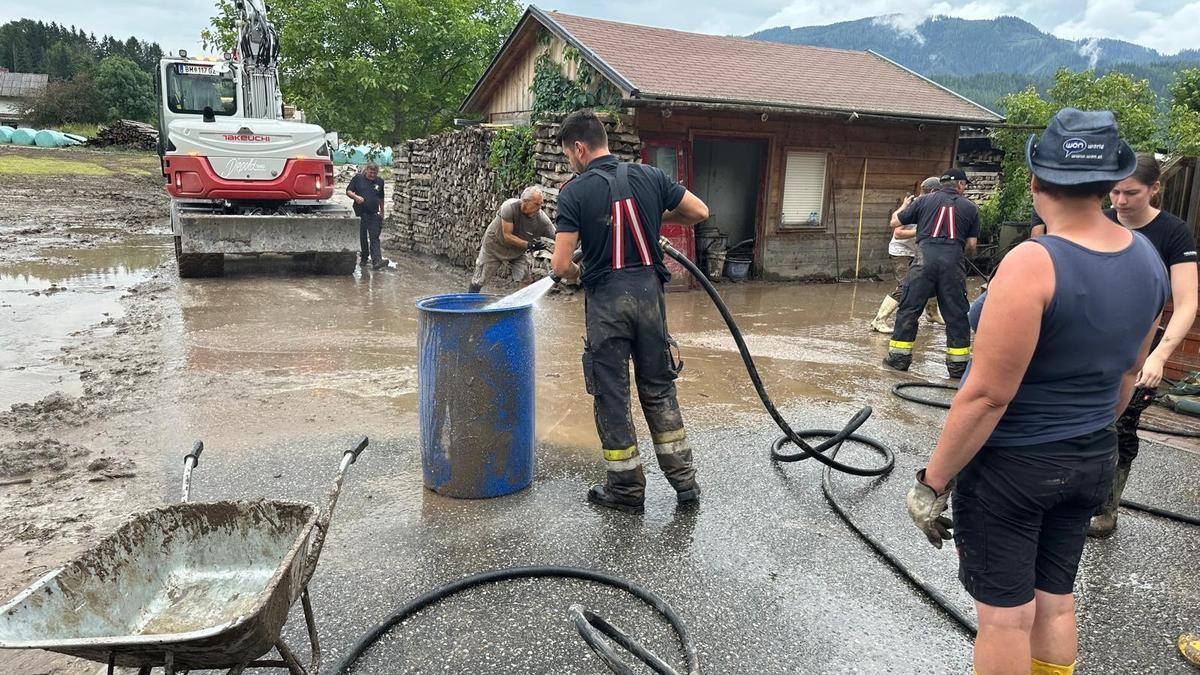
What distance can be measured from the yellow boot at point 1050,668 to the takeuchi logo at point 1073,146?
146 centimetres

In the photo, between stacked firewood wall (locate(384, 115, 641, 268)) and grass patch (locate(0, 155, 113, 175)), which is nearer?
stacked firewood wall (locate(384, 115, 641, 268))

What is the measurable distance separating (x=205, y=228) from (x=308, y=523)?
940cm

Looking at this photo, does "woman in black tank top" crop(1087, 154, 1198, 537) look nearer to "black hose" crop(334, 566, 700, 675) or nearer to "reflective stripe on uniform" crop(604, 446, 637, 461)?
"black hose" crop(334, 566, 700, 675)

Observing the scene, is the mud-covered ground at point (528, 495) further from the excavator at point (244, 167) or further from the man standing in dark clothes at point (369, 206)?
the man standing in dark clothes at point (369, 206)

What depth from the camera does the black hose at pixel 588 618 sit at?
95.2 inches

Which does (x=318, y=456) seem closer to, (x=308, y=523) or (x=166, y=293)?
(x=308, y=523)

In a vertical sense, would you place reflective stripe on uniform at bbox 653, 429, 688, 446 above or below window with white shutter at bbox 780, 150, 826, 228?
below

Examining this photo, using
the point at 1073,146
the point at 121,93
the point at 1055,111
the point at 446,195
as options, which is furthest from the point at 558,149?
the point at 121,93

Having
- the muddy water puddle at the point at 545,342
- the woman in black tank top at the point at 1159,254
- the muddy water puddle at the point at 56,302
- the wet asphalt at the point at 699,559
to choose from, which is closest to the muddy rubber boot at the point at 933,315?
the muddy water puddle at the point at 545,342

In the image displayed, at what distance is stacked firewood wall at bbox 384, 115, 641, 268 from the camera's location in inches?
405

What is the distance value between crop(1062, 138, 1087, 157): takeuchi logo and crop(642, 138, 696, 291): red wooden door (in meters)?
8.84

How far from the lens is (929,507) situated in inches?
85.0

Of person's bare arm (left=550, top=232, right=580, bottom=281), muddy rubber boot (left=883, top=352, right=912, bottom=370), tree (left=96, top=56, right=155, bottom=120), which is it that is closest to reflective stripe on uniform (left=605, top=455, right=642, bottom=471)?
person's bare arm (left=550, top=232, right=580, bottom=281)

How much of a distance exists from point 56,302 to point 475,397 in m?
7.85
